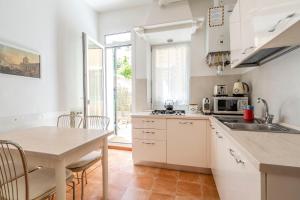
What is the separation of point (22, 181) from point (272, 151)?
1.71 metres

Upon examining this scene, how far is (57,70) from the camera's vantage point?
2582 millimetres

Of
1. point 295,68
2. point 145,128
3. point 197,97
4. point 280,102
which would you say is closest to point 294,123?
point 280,102

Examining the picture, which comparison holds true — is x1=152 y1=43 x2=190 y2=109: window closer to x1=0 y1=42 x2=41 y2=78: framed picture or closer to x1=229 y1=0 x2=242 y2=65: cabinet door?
x1=229 y1=0 x2=242 y2=65: cabinet door

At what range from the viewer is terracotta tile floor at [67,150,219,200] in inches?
74.5

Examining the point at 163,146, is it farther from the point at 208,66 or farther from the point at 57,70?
the point at 57,70

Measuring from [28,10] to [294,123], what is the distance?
3.14m

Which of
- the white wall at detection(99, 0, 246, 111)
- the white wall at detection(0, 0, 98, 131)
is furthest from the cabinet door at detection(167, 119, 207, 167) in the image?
the white wall at detection(0, 0, 98, 131)

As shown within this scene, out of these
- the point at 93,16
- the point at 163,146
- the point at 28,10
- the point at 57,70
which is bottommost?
the point at 163,146

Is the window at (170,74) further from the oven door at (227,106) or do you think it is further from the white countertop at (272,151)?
the white countertop at (272,151)

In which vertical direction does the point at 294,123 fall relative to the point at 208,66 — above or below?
below

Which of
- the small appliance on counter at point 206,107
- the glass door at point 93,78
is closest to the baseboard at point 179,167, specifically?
the small appliance on counter at point 206,107

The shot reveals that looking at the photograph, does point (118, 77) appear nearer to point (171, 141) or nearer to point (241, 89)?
point (171, 141)

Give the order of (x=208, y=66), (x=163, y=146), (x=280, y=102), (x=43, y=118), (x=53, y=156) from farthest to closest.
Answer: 1. (x=208, y=66)
2. (x=163, y=146)
3. (x=43, y=118)
4. (x=280, y=102)
5. (x=53, y=156)

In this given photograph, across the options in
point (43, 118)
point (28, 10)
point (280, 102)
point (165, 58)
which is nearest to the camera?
point (280, 102)
